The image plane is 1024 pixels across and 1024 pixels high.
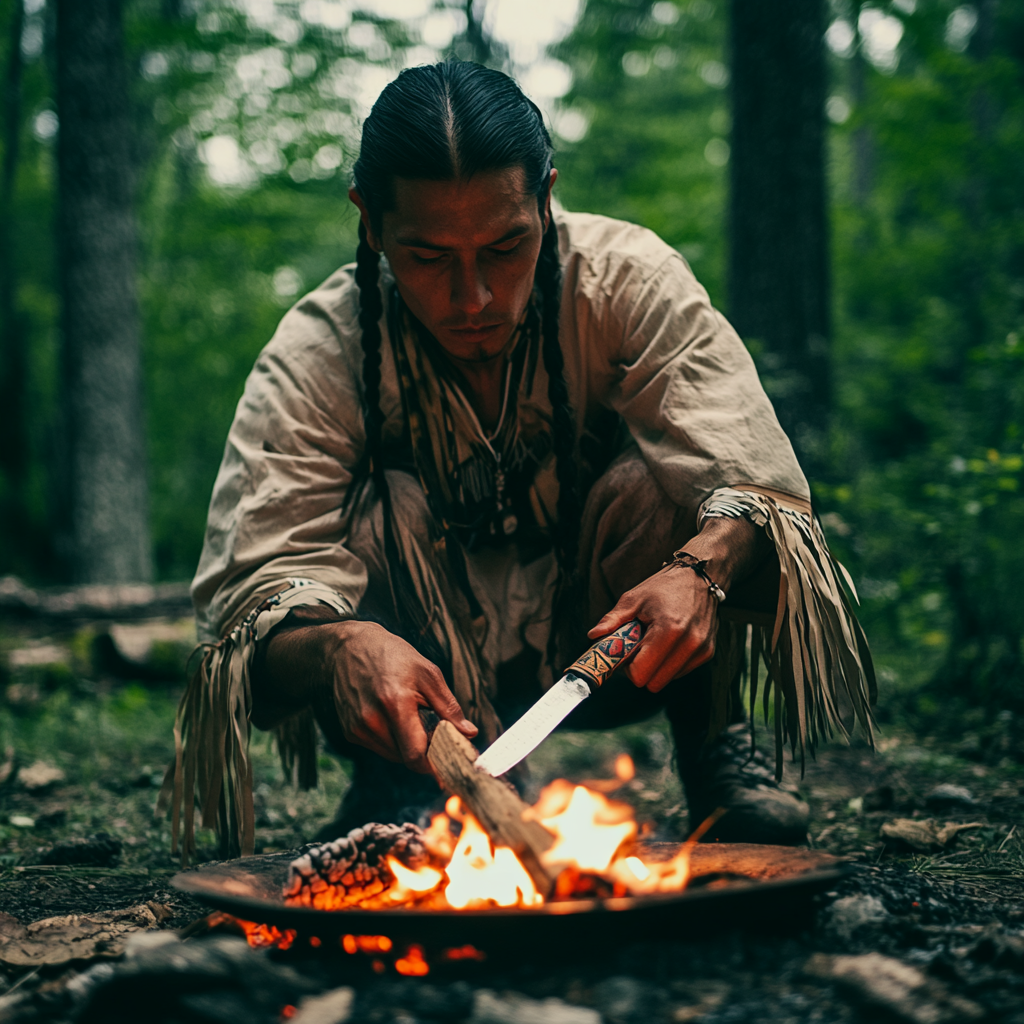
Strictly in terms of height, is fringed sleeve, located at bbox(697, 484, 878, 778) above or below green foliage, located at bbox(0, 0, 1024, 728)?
below

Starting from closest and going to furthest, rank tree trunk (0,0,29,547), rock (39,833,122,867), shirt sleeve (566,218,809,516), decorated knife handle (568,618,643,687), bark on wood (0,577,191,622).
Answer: decorated knife handle (568,618,643,687) < shirt sleeve (566,218,809,516) < rock (39,833,122,867) < bark on wood (0,577,191,622) < tree trunk (0,0,29,547)

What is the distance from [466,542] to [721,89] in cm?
1233

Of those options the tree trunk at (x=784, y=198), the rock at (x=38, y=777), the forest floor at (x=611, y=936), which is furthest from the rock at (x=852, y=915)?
the tree trunk at (x=784, y=198)

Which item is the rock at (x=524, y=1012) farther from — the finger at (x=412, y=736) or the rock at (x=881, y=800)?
the rock at (x=881, y=800)

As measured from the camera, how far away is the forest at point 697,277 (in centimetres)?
249

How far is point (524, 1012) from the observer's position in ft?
3.54

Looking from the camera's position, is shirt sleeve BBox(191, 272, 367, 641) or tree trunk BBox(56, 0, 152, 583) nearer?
shirt sleeve BBox(191, 272, 367, 641)

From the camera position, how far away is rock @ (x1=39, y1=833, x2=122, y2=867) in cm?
218

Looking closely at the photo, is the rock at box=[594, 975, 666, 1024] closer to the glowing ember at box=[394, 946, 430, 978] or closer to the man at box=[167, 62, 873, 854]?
the glowing ember at box=[394, 946, 430, 978]

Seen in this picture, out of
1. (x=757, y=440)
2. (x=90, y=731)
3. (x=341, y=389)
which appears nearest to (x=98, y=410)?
(x=90, y=731)

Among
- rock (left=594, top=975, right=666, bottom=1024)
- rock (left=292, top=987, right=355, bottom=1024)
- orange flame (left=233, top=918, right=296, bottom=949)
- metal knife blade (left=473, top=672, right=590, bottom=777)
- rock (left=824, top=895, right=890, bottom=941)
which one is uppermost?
metal knife blade (left=473, top=672, right=590, bottom=777)

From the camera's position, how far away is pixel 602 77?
35.5ft

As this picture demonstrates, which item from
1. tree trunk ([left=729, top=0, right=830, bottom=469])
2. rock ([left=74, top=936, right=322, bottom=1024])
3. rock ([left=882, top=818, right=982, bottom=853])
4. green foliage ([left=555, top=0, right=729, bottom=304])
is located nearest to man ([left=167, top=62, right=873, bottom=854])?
rock ([left=882, top=818, right=982, bottom=853])

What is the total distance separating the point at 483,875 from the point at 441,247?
44.1 inches
